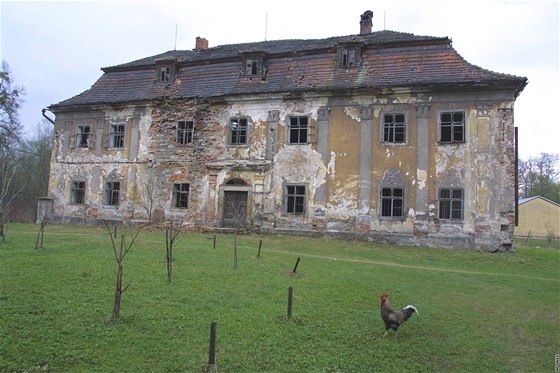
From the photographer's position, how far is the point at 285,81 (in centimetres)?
2081

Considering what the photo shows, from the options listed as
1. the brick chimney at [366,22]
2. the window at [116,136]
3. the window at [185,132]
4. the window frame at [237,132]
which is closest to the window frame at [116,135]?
the window at [116,136]

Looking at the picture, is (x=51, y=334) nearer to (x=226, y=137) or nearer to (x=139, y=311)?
(x=139, y=311)

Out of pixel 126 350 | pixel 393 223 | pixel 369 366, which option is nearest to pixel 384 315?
pixel 369 366

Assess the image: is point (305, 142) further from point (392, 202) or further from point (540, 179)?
point (540, 179)

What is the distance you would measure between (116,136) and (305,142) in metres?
11.2

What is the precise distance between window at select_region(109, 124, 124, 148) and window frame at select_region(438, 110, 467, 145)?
16852mm

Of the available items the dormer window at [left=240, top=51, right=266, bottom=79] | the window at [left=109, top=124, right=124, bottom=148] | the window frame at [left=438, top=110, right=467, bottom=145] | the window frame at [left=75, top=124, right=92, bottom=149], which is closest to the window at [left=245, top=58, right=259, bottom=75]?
the dormer window at [left=240, top=51, right=266, bottom=79]

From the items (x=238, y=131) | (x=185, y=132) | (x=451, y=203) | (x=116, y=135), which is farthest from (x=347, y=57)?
(x=116, y=135)

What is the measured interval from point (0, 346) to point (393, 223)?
15.5 m

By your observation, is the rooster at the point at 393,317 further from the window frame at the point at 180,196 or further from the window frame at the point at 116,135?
the window frame at the point at 116,135

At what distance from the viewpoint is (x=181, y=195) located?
21766 millimetres

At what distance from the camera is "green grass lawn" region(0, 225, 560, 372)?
548 centimetres

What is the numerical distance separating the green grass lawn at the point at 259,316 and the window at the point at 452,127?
6862 millimetres

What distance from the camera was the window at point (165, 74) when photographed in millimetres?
23531
